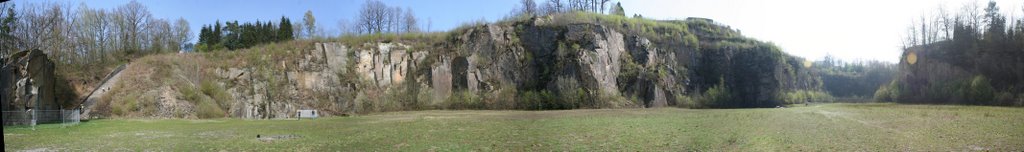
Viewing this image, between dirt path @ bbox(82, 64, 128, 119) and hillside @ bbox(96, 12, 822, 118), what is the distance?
117 cm

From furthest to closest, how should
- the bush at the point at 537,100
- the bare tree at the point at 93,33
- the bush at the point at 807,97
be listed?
the bush at the point at 537,100, the bush at the point at 807,97, the bare tree at the point at 93,33

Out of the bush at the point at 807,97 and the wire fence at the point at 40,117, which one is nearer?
the wire fence at the point at 40,117

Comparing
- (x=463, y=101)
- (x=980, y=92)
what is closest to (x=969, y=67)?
(x=980, y=92)

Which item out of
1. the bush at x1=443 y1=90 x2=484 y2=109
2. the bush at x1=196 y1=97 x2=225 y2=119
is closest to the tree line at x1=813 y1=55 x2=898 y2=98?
the bush at x1=443 y1=90 x2=484 y2=109

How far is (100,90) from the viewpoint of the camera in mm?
49125

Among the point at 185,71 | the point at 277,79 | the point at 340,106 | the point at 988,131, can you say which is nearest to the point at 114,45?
the point at 185,71

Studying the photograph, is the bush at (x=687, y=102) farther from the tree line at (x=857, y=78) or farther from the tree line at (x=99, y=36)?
the tree line at (x=99, y=36)

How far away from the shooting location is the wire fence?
29641 millimetres

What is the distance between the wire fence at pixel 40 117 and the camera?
29641 millimetres

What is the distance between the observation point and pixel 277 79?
61406 mm

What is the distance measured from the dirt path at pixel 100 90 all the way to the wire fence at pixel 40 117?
32.8ft

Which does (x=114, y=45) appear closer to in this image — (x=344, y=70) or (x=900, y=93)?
(x=344, y=70)

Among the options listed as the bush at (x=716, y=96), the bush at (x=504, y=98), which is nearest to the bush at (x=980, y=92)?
the bush at (x=716, y=96)

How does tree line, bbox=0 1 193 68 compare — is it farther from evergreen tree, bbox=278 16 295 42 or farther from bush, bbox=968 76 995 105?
bush, bbox=968 76 995 105
